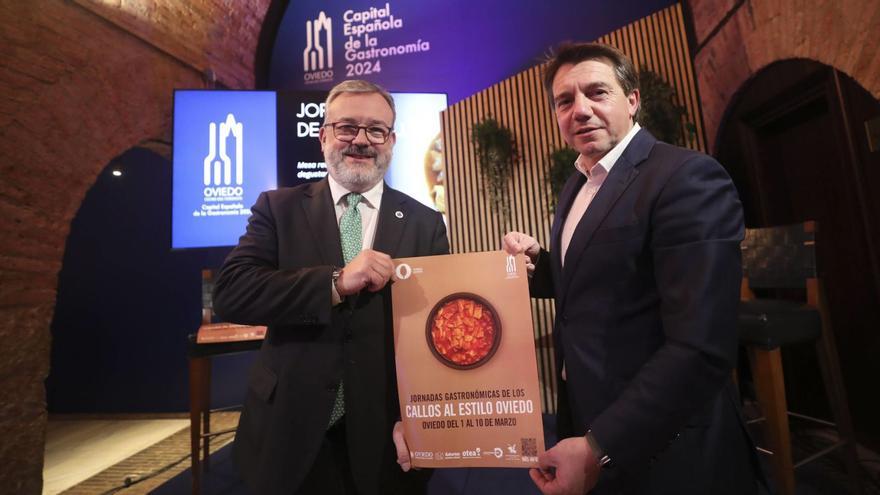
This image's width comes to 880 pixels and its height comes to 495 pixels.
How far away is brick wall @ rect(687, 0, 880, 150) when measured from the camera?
2.18 m

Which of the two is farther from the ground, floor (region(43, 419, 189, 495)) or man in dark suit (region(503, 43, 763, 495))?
man in dark suit (region(503, 43, 763, 495))

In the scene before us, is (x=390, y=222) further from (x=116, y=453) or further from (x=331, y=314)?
(x=116, y=453)

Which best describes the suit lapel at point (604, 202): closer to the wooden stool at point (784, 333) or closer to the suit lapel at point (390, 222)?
the suit lapel at point (390, 222)

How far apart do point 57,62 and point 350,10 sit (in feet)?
10.9

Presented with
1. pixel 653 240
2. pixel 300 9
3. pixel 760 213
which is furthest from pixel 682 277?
pixel 300 9

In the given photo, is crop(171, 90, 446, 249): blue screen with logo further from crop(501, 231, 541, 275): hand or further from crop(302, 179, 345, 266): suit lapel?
crop(501, 231, 541, 275): hand

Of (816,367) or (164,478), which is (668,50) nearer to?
(816,367)

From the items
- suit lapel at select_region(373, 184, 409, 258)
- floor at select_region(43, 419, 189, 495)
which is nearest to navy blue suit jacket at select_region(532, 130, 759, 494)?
suit lapel at select_region(373, 184, 409, 258)

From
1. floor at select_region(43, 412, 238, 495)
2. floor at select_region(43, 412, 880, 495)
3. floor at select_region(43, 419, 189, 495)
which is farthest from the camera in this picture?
floor at select_region(43, 419, 189, 495)

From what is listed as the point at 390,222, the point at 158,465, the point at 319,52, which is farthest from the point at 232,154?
the point at 390,222

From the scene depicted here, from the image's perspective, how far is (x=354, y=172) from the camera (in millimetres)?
1254

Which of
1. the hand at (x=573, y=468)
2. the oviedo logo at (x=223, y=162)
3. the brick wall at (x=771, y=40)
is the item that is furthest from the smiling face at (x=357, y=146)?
the oviedo logo at (x=223, y=162)

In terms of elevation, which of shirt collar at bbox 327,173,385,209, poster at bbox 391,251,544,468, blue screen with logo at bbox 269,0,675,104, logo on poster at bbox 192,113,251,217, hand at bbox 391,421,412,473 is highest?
blue screen with logo at bbox 269,0,675,104

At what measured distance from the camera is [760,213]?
342 centimetres
